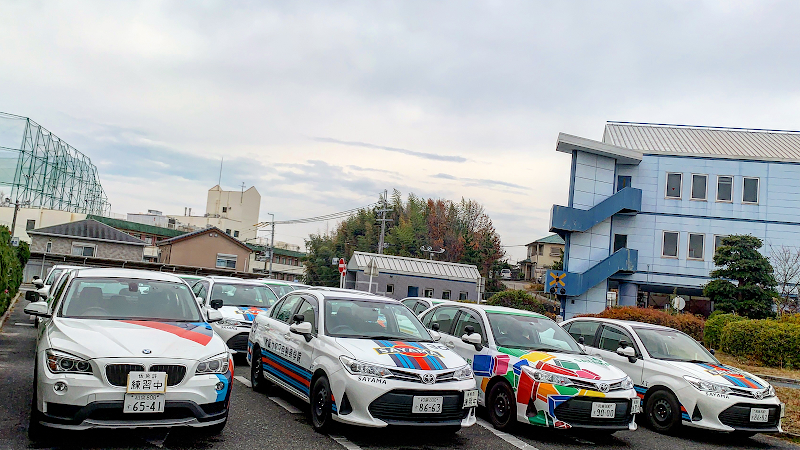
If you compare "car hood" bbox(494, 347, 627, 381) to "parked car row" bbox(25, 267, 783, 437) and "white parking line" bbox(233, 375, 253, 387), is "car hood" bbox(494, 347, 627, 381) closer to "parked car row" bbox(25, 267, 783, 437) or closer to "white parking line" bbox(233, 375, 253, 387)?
"parked car row" bbox(25, 267, 783, 437)

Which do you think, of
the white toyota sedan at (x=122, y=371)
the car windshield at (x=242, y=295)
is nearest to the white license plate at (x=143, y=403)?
the white toyota sedan at (x=122, y=371)

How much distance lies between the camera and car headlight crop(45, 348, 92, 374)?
213 inches

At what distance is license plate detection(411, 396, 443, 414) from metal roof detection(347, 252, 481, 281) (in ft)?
112

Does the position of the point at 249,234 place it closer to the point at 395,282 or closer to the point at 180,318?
the point at 395,282

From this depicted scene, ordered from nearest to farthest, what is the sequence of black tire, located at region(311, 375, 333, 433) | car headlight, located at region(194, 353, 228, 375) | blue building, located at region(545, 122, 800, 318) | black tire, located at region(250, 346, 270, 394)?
car headlight, located at region(194, 353, 228, 375), black tire, located at region(311, 375, 333, 433), black tire, located at region(250, 346, 270, 394), blue building, located at region(545, 122, 800, 318)

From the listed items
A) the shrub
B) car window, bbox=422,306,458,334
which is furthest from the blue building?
car window, bbox=422,306,458,334

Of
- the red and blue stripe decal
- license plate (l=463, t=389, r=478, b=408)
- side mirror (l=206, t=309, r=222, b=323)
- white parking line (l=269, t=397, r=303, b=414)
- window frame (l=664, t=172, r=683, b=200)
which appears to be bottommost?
white parking line (l=269, t=397, r=303, b=414)

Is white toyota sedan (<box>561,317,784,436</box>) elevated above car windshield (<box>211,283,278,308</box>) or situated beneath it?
situated beneath

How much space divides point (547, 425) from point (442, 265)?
1505 inches

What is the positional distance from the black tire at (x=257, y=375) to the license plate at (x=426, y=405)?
3.25 m

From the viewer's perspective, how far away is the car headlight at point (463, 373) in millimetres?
6773

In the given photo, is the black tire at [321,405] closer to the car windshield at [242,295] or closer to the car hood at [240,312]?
the car hood at [240,312]

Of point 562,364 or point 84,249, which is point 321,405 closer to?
point 562,364

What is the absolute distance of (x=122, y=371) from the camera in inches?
214
